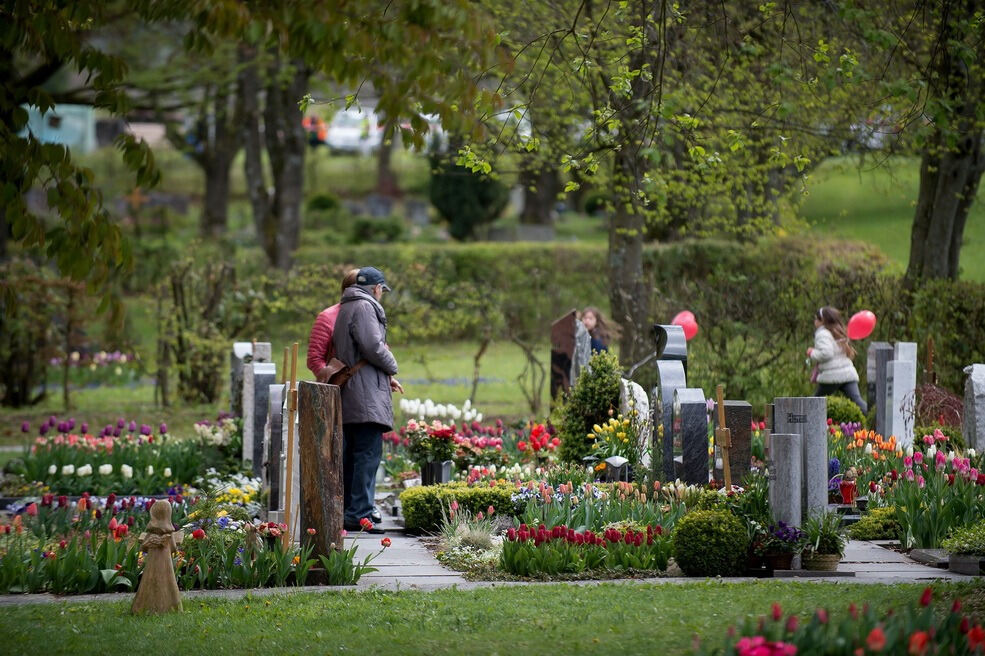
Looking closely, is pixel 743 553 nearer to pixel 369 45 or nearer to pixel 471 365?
pixel 369 45

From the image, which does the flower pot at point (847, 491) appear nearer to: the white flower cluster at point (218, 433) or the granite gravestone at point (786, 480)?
the granite gravestone at point (786, 480)

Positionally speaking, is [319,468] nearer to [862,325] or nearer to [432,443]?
[432,443]

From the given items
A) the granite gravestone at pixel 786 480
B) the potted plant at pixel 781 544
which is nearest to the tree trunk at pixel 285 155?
the granite gravestone at pixel 786 480

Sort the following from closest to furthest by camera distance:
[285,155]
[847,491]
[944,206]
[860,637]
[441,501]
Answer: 1. [860,637]
2. [441,501]
3. [847,491]
4. [944,206]
5. [285,155]

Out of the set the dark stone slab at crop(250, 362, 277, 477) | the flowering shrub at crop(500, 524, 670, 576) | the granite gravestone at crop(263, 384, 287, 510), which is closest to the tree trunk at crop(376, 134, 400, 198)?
the dark stone slab at crop(250, 362, 277, 477)

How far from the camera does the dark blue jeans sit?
953 centimetres

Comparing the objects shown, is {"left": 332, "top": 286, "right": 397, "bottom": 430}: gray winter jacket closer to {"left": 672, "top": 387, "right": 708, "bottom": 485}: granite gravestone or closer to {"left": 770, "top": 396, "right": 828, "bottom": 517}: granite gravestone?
{"left": 672, "top": 387, "right": 708, "bottom": 485}: granite gravestone

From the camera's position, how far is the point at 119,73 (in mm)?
5914

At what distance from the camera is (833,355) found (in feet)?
43.9

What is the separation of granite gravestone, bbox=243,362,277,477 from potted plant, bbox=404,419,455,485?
130cm

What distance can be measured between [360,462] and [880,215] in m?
22.6

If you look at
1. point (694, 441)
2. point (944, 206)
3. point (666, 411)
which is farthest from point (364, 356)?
point (944, 206)

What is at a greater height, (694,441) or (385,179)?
(385,179)

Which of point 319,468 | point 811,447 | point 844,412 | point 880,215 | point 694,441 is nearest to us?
point 319,468
